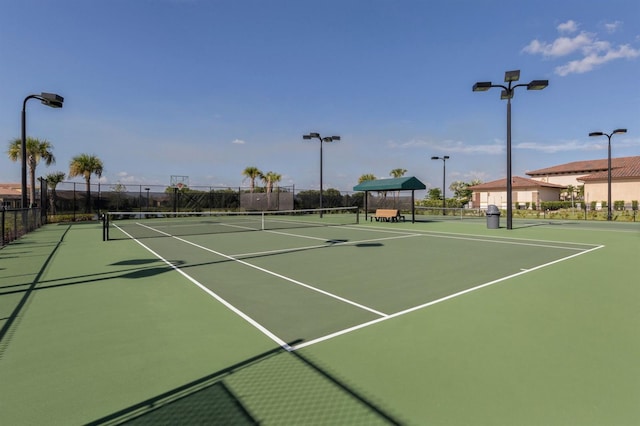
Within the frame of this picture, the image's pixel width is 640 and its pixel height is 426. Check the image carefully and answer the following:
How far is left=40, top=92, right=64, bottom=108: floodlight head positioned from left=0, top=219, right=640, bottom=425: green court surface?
29.6 feet

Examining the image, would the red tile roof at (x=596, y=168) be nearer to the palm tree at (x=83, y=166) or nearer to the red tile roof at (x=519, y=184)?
the red tile roof at (x=519, y=184)

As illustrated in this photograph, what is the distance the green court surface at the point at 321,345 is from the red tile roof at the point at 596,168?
180ft

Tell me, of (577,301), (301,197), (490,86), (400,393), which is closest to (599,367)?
(400,393)

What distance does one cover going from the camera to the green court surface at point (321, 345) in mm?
2852

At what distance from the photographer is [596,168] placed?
66812mm

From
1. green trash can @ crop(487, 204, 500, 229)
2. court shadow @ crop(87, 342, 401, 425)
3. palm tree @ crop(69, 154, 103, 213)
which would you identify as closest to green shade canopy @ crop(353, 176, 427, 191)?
green trash can @ crop(487, 204, 500, 229)

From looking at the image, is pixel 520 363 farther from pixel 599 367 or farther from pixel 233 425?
pixel 233 425

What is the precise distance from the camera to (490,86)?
16.6m

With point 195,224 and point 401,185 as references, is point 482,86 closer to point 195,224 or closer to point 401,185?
point 401,185

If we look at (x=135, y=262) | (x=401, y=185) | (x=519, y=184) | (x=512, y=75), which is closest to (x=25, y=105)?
(x=135, y=262)

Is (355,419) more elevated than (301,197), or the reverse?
(301,197)

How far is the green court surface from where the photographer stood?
285 cm

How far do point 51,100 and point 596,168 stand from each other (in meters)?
83.2

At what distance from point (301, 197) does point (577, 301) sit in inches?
1454
